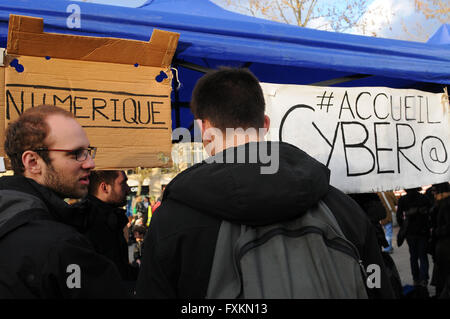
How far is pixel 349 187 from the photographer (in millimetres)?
2758

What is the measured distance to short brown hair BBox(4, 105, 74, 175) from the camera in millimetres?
1413

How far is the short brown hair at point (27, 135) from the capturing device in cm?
141

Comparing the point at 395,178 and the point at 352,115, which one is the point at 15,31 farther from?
the point at 395,178

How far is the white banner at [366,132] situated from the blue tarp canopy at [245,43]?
0.25 meters

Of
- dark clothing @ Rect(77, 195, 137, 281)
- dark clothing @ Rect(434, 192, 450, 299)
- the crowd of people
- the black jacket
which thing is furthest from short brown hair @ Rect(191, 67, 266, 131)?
dark clothing @ Rect(434, 192, 450, 299)

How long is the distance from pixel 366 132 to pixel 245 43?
119cm

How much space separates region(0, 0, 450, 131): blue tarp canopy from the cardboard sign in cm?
7

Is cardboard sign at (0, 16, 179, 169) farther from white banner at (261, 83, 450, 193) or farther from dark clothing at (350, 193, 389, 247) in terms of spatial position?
dark clothing at (350, 193, 389, 247)

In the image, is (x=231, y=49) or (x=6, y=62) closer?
(x=6, y=62)

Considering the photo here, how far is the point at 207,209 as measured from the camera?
3.37 ft

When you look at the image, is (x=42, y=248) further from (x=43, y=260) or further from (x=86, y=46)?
(x=86, y=46)

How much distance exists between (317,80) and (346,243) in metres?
2.45

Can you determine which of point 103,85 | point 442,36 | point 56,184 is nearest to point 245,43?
point 103,85
